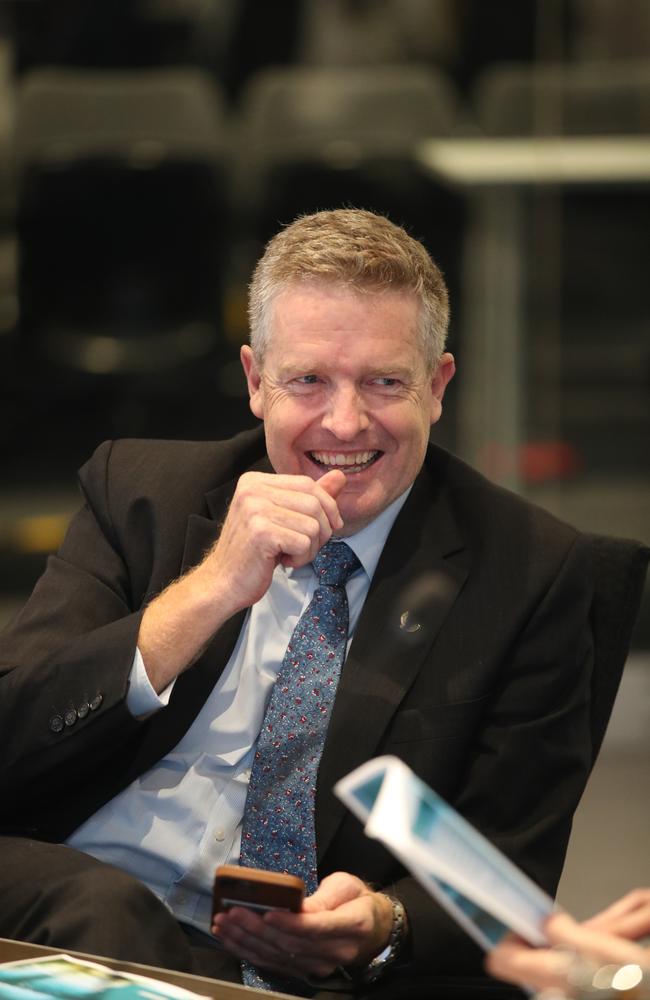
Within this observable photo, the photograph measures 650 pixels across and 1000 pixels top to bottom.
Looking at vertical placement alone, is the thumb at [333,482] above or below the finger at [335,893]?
above

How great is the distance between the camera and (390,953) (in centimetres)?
175

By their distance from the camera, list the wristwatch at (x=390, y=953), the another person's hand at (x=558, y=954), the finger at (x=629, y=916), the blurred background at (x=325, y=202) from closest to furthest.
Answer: the another person's hand at (x=558, y=954) < the finger at (x=629, y=916) < the wristwatch at (x=390, y=953) < the blurred background at (x=325, y=202)

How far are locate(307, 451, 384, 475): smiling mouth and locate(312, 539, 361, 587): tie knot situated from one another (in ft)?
0.39

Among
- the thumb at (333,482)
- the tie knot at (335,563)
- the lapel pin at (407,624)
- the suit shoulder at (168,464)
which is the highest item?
the thumb at (333,482)

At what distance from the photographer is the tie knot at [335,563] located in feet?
6.68

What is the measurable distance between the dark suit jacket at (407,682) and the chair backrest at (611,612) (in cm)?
6

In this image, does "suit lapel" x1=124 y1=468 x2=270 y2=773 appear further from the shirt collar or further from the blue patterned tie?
the shirt collar

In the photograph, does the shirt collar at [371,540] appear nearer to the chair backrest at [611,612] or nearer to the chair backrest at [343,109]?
the chair backrest at [611,612]

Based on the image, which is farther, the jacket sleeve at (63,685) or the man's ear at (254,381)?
the man's ear at (254,381)

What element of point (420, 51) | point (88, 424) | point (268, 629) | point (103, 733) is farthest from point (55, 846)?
point (420, 51)

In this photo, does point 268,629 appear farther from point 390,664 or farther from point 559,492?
point 559,492

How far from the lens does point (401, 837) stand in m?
1.13

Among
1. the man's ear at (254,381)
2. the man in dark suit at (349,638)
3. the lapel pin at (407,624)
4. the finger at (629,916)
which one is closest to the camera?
the finger at (629,916)

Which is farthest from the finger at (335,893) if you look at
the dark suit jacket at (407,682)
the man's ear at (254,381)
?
the man's ear at (254,381)
